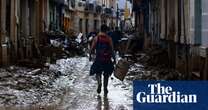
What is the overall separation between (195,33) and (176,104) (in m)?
9.99

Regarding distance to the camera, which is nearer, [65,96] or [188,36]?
[65,96]

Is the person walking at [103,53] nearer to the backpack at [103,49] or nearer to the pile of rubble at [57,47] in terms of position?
the backpack at [103,49]

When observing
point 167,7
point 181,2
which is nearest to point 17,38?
point 167,7

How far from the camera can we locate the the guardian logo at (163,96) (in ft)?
25.9

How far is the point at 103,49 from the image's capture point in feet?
52.5

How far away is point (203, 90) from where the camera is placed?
26.2 ft

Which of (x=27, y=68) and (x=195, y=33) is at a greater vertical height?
(x=195, y=33)

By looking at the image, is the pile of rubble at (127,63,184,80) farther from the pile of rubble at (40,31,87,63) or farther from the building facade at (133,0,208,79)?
the pile of rubble at (40,31,87,63)

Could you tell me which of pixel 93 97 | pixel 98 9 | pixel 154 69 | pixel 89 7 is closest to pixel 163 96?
pixel 93 97

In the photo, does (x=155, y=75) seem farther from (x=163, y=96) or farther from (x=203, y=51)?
(x=163, y=96)

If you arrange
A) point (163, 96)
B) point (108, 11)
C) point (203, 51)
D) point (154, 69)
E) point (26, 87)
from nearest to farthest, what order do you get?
1. point (163, 96)
2. point (203, 51)
3. point (26, 87)
4. point (154, 69)
5. point (108, 11)

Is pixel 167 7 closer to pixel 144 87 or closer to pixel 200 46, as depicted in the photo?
pixel 200 46

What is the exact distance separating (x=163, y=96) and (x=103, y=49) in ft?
26.7

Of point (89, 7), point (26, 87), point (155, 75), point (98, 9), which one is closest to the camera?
point (26, 87)
